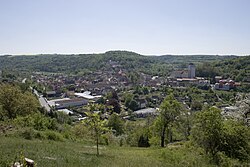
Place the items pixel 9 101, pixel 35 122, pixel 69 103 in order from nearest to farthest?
pixel 35 122 < pixel 9 101 < pixel 69 103

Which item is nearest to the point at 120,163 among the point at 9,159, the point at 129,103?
the point at 9,159

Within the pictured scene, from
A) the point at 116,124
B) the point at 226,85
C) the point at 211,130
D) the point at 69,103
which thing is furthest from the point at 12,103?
the point at 226,85

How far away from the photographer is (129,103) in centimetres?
9025

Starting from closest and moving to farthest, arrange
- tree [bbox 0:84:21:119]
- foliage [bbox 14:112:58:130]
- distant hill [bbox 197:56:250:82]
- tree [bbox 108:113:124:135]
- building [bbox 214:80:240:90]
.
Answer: foliage [bbox 14:112:58:130]
tree [bbox 0:84:21:119]
tree [bbox 108:113:124:135]
building [bbox 214:80:240:90]
distant hill [bbox 197:56:250:82]

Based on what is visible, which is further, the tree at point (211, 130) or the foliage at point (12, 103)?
the foliage at point (12, 103)

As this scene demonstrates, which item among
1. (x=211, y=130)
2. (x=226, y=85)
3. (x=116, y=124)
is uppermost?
(x=211, y=130)

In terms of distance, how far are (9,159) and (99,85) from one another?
124427mm

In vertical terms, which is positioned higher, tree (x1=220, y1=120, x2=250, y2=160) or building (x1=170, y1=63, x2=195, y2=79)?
tree (x1=220, y1=120, x2=250, y2=160)

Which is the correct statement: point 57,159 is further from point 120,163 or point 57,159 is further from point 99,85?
point 99,85

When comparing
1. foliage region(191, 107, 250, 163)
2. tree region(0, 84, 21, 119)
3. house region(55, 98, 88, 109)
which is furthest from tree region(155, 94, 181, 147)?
house region(55, 98, 88, 109)

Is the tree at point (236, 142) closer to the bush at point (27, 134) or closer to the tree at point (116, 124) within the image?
the bush at point (27, 134)

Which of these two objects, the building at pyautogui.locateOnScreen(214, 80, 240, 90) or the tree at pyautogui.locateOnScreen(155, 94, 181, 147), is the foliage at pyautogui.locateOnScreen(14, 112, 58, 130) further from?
the building at pyautogui.locateOnScreen(214, 80, 240, 90)

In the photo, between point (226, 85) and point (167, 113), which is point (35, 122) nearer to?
point (167, 113)

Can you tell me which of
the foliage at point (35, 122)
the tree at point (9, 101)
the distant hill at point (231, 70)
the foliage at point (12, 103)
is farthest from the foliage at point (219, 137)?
the distant hill at point (231, 70)
